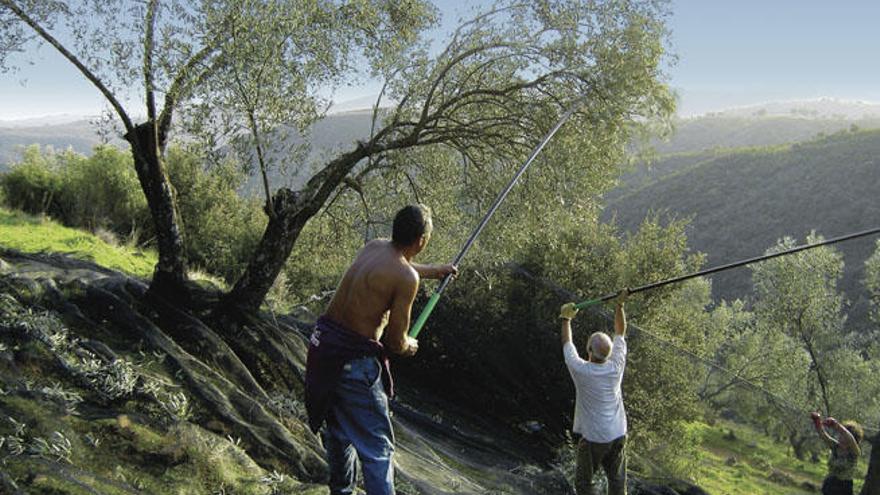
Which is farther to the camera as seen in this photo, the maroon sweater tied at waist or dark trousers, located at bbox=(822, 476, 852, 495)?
dark trousers, located at bbox=(822, 476, 852, 495)

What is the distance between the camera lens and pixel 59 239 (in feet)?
75.7

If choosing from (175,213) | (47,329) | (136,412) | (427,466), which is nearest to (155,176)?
(175,213)

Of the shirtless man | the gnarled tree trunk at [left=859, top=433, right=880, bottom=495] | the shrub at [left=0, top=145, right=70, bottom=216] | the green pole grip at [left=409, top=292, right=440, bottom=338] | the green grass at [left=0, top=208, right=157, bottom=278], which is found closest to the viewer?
the shirtless man

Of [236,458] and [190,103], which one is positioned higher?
[190,103]

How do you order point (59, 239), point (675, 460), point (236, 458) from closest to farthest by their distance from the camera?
point (236, 458) < point (59, 239) < point (675, 460)

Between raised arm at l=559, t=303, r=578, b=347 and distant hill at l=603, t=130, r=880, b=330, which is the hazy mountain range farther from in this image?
raised arm at l=559, t=303, r=578, b=347

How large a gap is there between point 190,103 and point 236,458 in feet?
22.4

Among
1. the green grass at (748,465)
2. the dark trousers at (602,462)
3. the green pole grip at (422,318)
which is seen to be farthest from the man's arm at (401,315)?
the green grass at (748,465)

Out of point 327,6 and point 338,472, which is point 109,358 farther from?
point 327,6

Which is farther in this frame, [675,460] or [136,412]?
[675,460]

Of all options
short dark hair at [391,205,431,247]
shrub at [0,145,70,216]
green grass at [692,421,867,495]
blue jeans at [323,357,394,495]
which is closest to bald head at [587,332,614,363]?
blue jeans at [323,357,394,495]

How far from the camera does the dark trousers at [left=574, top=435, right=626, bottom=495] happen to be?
8.38 meters

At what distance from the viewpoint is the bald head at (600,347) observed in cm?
826

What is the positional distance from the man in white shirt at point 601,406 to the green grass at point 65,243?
16.2 m
